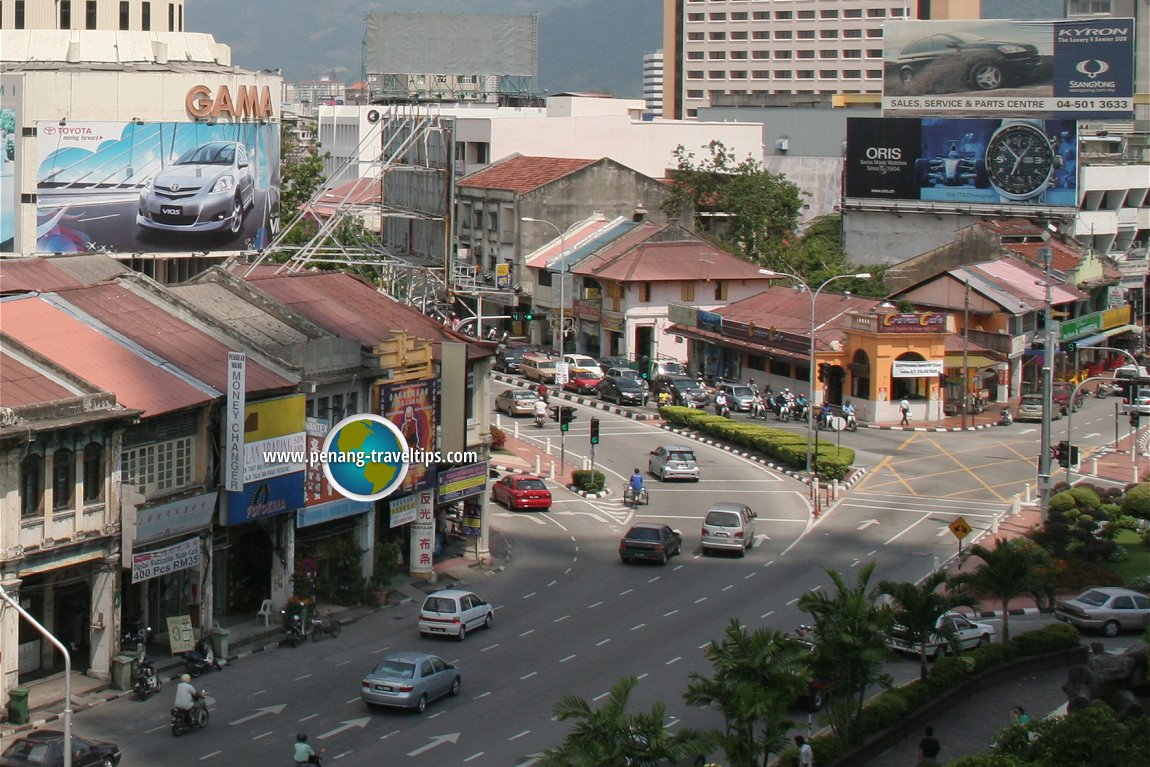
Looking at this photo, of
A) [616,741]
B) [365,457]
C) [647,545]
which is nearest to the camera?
[616,741]

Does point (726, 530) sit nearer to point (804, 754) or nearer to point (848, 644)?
point (848, 644)

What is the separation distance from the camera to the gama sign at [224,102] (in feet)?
289

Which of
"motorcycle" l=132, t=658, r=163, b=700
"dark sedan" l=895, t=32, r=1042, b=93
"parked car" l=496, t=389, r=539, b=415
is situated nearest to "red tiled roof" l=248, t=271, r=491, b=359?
"motorcycle" l=132, t=658, r=163, b=700

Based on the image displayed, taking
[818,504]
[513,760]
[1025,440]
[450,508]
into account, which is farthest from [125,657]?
[1025,440]

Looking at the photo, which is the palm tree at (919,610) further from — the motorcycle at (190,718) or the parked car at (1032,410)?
the parked car at (1032,410)

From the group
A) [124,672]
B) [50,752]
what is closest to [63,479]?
[124,672]

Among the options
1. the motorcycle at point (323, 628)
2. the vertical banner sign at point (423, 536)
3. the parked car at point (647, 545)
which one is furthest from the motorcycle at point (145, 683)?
the parked car at point (647, 545)

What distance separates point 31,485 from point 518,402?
137 feet

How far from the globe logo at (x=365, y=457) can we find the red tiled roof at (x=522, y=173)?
54.4 meters

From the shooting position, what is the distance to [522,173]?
357ft

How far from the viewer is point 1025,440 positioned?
78.3 metres

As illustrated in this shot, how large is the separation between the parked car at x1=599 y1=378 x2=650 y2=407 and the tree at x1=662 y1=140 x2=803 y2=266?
2466 cm

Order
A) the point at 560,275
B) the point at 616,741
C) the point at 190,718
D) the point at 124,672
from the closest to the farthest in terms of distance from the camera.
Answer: the point at 616,741, the point at 190,718, the point at 124,672, the point at 560,275

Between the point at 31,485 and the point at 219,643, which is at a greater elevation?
the point at 31,485
